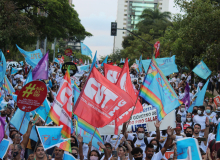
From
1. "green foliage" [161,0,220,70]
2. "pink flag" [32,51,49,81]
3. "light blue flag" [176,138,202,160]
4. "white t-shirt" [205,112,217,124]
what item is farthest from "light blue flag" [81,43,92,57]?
"light blue flag" [176,138,202,160]

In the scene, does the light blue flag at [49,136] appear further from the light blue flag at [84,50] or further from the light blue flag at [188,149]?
the light blue flag at [84,50]

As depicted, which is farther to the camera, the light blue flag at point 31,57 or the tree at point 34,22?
the tree at point 34,22

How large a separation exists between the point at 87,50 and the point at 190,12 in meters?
10.5

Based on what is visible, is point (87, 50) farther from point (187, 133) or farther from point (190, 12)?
point (187, 133)

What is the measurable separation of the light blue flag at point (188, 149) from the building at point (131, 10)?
364 feet

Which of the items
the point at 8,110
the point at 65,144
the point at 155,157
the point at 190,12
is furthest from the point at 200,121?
the point at 190,12

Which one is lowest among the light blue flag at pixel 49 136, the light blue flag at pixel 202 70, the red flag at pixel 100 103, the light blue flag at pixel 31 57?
the light blue flag at pixel 49 136

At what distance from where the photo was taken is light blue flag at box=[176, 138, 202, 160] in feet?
14.8

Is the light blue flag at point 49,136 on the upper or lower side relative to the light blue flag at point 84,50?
lower

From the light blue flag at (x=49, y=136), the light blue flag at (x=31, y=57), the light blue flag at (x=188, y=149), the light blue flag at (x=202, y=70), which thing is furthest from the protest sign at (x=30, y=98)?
the light blue flag at (x=202, y=70)

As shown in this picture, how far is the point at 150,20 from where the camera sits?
61094 millimetres

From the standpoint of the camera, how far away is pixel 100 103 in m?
5.83

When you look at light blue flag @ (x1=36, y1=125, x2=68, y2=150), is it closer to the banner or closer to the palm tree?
the banner

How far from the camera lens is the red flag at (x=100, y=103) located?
5695mm
